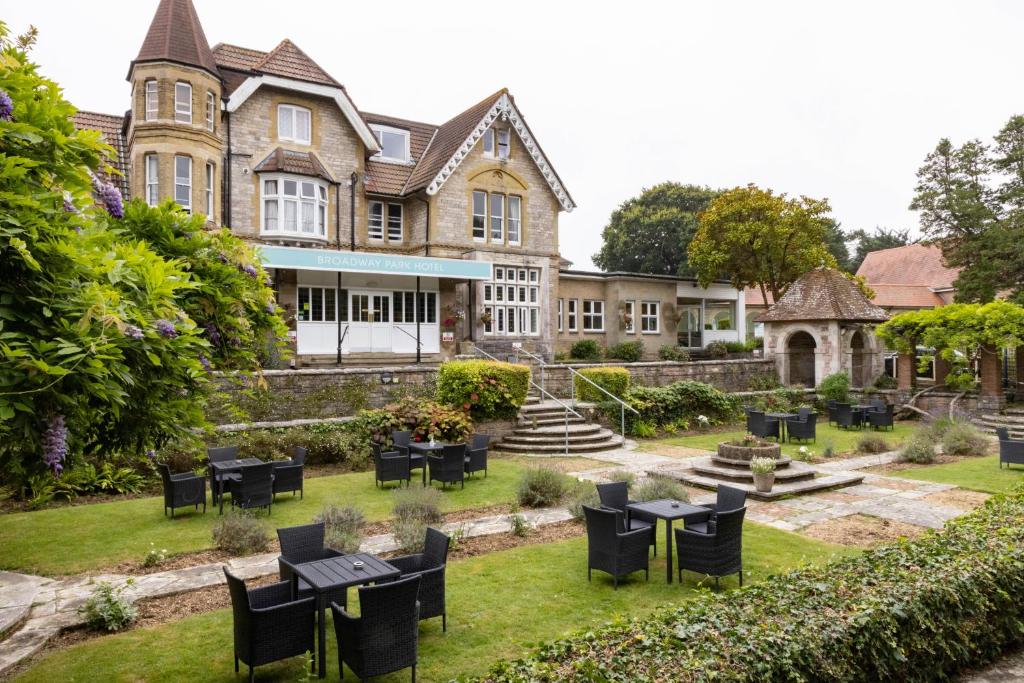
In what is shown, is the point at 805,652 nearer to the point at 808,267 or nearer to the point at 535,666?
the point at 535,666

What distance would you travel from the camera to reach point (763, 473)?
11.8 m

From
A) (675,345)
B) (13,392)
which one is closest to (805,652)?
(13,392)

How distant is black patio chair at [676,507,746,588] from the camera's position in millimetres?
7230

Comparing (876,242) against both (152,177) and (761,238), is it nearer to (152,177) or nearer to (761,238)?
(761,238)

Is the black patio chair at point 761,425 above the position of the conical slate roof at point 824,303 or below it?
below

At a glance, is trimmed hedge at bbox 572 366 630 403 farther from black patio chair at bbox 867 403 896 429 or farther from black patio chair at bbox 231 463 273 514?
black patio chair at bbox 231 463 273 514

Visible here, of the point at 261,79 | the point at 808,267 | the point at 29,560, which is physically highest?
the point at 261,79

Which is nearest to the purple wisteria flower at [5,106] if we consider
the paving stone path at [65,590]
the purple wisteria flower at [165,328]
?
the purple wisteria flower at [165,328]

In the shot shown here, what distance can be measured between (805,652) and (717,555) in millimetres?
2756

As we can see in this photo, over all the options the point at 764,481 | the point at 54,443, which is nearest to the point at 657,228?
the point at 764,481

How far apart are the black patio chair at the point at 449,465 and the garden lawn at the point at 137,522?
277mm

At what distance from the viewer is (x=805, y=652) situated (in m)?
4.51

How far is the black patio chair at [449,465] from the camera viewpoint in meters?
12.7

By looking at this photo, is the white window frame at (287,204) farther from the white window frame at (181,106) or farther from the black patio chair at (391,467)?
the black patio chair at (391,467)
